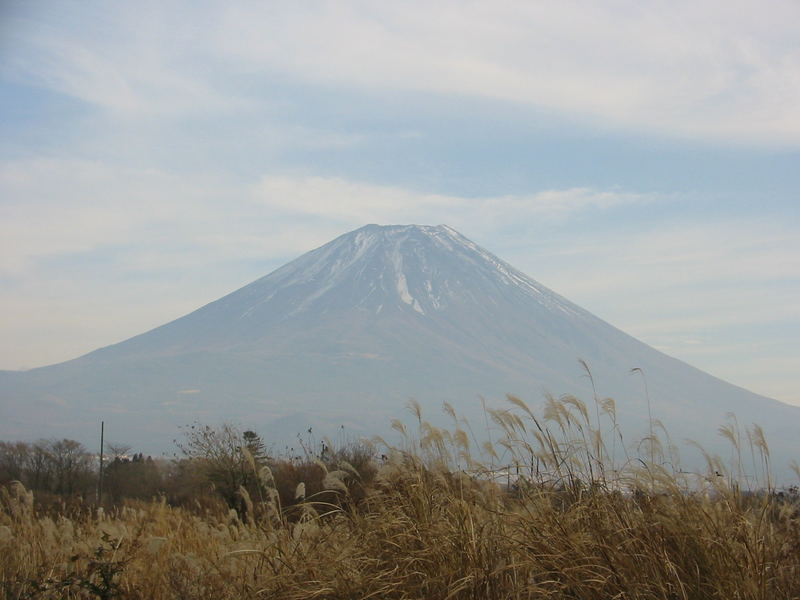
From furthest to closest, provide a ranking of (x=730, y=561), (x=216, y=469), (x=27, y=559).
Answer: (x=216, y=469), (x=27, y=559), (x=730, y=561)

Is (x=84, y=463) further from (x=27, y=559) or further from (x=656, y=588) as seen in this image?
(x=656, y=588)

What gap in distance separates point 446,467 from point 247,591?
1.91m

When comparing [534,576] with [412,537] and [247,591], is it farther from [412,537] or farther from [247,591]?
[247,591]

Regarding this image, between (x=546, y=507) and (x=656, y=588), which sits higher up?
(x=546, y=507)

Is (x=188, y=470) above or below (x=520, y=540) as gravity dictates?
below

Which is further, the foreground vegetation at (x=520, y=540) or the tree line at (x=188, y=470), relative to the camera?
the tree line at (x=188, y=470)

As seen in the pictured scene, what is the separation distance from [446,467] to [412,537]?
1431mm

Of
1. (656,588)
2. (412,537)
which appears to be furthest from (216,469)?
(656,588)

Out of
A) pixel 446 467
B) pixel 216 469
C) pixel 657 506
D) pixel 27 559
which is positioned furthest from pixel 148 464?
pixel 657 506

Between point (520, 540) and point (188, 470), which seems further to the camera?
point (188, 470)

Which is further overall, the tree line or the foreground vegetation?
the tree line

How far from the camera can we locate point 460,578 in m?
6.11

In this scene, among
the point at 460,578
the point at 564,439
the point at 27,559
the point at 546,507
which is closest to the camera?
the point at 460,578

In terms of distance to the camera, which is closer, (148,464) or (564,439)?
(564,439)
